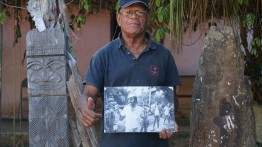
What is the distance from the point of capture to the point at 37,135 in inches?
171

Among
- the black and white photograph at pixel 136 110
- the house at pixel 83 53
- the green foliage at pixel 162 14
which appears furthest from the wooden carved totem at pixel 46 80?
the house at pixel 83 53

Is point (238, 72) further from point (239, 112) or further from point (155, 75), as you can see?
point (155, 75)

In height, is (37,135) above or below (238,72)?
below

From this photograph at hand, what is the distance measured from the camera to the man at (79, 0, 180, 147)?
9.89ft

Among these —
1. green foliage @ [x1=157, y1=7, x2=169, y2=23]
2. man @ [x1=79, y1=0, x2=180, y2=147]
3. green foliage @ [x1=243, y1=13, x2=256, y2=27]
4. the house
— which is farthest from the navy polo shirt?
the house

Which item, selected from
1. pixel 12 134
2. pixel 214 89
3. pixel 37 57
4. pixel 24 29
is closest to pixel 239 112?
pixel 214 89

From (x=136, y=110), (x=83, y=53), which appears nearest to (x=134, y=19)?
(x=136, y=110)

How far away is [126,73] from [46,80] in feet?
4.64

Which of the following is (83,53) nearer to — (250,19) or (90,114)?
(250,19)

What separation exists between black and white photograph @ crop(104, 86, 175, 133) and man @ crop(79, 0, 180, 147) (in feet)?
0.15

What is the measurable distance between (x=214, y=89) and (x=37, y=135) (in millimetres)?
1463

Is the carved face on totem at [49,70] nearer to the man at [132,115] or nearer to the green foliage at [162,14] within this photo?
the green foliage at [162,14]

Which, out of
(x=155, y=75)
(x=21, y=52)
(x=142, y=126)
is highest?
(x=21, y=52)

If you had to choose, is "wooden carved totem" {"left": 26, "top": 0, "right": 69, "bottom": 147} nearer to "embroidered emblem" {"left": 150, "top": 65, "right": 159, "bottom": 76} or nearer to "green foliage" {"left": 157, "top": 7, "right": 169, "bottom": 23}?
"green foliage" {"left": 157, "top": 7, "right": 169, "bottom": 23}
